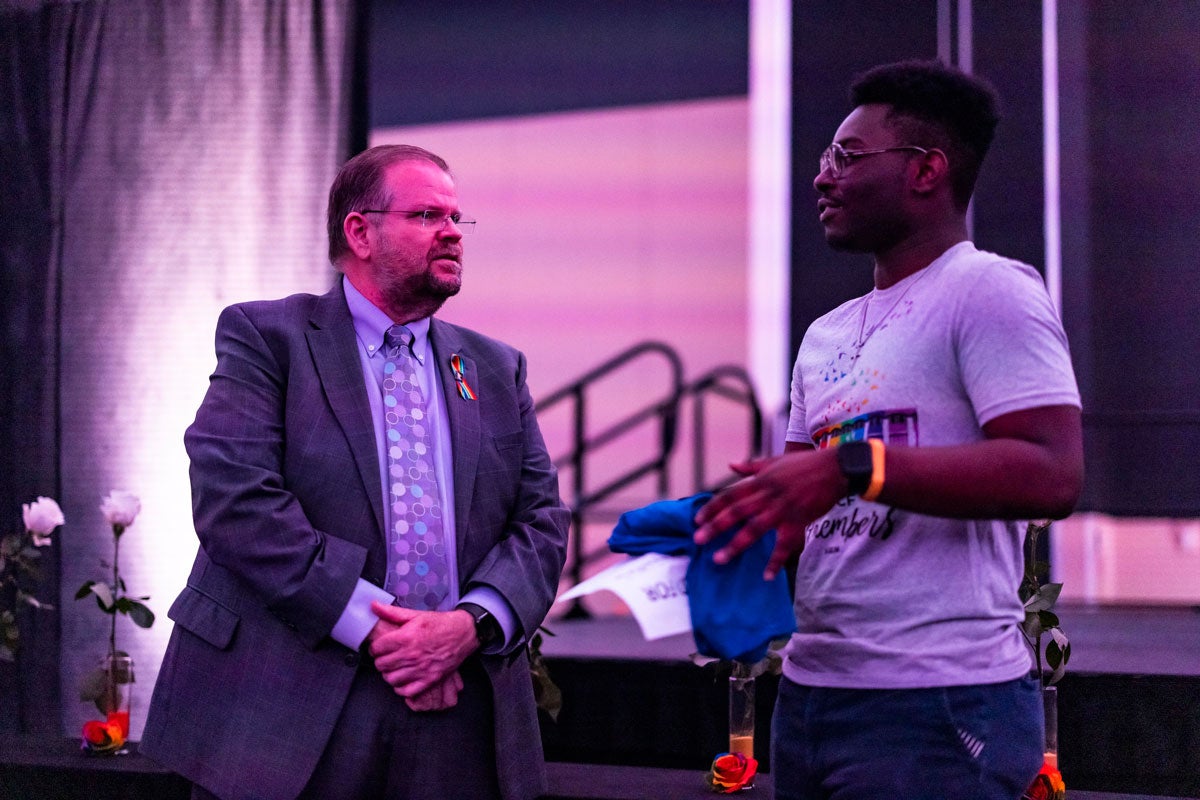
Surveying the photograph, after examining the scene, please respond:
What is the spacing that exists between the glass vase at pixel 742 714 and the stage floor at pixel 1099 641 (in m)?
0.42

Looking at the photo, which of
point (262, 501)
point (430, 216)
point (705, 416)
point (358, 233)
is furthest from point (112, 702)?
point (705, 416)

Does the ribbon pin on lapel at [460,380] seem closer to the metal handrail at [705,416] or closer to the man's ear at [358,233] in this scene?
the man's ear at [358,233]

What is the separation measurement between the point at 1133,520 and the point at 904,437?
14.4ft

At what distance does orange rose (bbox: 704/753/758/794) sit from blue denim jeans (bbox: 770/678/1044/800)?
1.28 metres

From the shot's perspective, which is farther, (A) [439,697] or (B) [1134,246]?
(B) [1134,246]

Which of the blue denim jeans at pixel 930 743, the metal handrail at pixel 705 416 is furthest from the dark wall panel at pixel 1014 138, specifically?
the blue denim jeans at pixel 930 743

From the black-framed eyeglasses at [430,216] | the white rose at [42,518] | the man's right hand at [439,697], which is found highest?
the black-framed eyeglasses at [430,216]

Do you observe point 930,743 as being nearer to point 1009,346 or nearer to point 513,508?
point 1009,346

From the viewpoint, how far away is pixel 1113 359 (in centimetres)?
479

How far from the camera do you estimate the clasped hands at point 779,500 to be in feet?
4.14

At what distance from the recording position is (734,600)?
1.35 m

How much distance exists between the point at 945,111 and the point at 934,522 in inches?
20.3

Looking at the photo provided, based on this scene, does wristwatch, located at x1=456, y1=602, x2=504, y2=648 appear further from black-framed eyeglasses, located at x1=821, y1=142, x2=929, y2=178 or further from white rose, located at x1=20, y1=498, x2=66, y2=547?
white rose, located at x1=20, y1=498, x2=66, y2=547

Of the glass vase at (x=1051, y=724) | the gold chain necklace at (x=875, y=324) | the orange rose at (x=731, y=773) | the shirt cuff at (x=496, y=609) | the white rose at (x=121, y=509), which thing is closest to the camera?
the gold chain necklace at (x=875, y=324)
